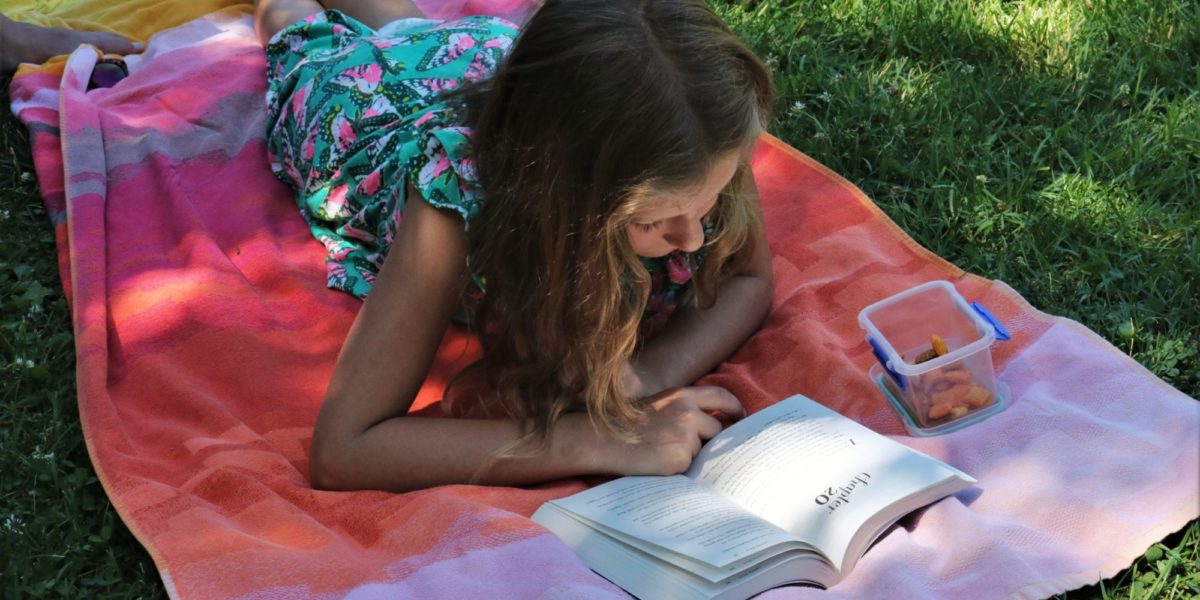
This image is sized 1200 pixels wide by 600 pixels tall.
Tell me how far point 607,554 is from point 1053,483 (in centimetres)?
76

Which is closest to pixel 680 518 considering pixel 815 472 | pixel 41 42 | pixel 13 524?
pixel 815 472

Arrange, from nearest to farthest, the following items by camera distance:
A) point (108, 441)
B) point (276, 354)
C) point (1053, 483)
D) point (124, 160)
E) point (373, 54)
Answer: point (1053, 483) → point (108, 441) → point (276, 354) → point (373, 54) → point (124, 160)

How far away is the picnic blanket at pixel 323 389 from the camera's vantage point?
75.3 inches

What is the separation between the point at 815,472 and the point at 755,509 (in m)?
0.12

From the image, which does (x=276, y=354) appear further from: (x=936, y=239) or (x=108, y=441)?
(x=936, y=239)

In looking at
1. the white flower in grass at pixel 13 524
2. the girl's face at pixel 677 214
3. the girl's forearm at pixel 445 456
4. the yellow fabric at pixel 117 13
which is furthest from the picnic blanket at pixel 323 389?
the girl's face at pixel 677 214

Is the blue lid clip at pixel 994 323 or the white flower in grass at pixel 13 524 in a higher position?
the blue lid clip at pixel 994 323

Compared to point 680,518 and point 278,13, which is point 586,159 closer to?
point 680,518

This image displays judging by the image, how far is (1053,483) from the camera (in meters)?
2.07

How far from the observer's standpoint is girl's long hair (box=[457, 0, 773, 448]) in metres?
1.83

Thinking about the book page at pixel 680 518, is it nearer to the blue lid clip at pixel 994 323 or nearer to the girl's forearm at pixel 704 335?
the girl's forearm at pixel 704 335

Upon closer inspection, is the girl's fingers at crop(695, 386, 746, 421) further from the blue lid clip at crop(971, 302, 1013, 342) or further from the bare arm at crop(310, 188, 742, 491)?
the blue lid clip at crop(971, 302, 1013, 342)

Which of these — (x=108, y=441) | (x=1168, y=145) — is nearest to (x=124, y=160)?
(x=108, y=441)

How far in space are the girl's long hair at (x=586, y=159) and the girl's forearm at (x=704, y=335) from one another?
0.14 m
